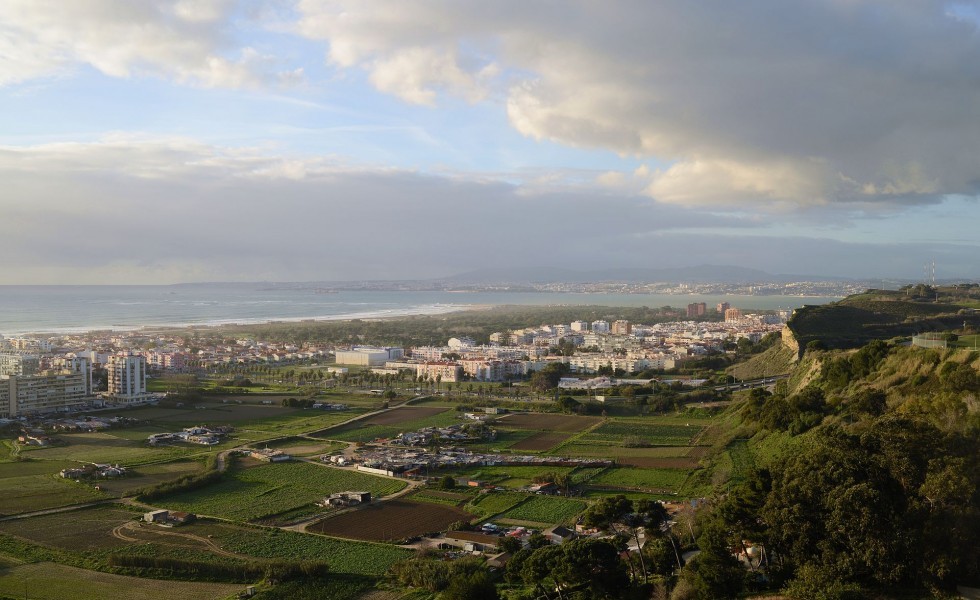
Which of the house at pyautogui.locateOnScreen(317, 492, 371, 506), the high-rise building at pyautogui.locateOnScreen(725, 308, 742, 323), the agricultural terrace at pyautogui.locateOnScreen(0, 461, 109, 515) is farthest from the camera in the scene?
the high-rise building at pyautogui.locateOnScreen(725, 308, 742, 323)

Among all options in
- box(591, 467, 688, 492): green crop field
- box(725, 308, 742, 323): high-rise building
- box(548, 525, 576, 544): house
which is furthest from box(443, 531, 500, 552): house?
box(725, 308, 742, 323): high-rise building

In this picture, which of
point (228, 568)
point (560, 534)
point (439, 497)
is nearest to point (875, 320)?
point (439, 497)

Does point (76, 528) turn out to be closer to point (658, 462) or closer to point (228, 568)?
point (228, 568)

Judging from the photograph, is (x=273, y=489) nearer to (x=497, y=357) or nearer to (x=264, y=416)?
(x=264, y=416)

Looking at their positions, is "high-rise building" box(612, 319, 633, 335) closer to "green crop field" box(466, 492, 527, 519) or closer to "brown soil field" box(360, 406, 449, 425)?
"brown soil field" box(360, 406, 449, 425)

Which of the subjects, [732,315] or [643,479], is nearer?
[643,479]

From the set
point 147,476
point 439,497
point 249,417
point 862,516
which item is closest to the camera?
point 862,516

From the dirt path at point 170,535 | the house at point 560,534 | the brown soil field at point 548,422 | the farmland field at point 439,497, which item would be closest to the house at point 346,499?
the farmland field at point 439,497
